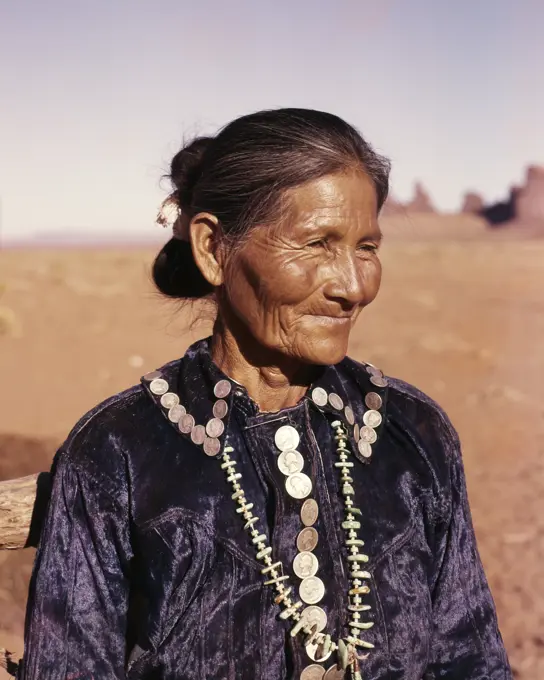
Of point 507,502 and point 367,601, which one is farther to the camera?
point 507,502

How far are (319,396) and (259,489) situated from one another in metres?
0.31

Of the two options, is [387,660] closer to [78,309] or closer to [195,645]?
[195,645]

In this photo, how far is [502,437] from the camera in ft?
29.2

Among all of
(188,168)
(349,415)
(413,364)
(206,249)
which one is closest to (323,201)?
(206,249)

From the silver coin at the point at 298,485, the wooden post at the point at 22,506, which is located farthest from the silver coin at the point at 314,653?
the wooden post at the point at 22,506

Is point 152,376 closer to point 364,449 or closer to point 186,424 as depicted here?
point 186,424

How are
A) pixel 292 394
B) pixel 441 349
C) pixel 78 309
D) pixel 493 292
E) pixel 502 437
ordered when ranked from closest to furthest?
pixel 292 394 < pixel 502 437 < pixel 441 349 < pixel 78 309 < pixel 493 292

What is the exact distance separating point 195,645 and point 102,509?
1.38 ft

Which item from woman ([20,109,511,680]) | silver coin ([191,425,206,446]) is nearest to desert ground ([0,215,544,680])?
woman ([20,109,511,680])

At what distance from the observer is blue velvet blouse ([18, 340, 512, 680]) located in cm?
191

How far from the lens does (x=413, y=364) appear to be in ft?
44.3

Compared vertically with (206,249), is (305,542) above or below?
below

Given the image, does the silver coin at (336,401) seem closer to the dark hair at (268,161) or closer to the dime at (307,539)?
the dime at (307,539)

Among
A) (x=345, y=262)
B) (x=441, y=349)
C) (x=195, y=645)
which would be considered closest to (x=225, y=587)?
(x=195, y=645)
